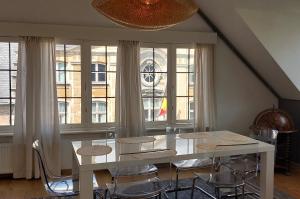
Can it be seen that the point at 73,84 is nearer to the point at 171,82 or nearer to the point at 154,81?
the point at 154,81

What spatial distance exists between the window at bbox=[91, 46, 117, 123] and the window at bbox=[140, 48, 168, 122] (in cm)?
45

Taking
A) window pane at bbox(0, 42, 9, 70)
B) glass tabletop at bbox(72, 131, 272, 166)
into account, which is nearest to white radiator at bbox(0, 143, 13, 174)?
window pane at bbox(0, 42, 9, 70)

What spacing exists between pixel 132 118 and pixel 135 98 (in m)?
0.29

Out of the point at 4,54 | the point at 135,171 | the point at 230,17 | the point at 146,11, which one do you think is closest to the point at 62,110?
the point at 4,54

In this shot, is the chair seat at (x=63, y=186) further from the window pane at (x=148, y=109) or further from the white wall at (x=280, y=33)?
the white wall at (x=280, y=33)

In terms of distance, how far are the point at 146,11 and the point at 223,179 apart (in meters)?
1.71

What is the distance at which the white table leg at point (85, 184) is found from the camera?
231 centimetres

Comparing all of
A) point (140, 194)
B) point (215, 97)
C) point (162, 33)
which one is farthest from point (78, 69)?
point (140, 194)

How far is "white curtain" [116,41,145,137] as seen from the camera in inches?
174

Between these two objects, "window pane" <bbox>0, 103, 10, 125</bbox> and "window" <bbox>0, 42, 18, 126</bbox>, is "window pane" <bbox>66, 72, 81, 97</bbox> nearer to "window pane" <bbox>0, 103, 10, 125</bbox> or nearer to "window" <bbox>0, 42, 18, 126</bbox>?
"window" <bbox>0, 42, 18, 126</bbox>

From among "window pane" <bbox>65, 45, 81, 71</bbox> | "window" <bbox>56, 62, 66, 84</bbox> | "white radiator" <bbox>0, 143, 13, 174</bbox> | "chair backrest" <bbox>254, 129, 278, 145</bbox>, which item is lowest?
"white radiator" <bbox>0, 143, 13, 174</bbox>

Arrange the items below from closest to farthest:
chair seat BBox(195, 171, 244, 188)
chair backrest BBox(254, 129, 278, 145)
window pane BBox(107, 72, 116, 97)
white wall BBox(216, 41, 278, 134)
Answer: chair seat BBox(195, 171, 244, 188) → chair backrest BBox(254, 129, 278, 145) → window pane BBox(107, 72, 116, 97) → white wall BBox(216, 41, 278, 134)

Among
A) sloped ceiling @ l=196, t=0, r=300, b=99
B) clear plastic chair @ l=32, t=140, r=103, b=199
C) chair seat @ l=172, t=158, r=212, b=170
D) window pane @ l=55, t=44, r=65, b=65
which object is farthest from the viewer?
window pane @ l=55, t=44, r=65, b=65

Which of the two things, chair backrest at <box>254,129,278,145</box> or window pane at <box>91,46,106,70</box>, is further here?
window pane at <box>91,46,106,70</box>
